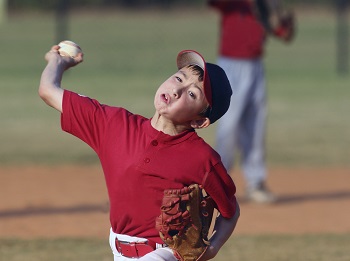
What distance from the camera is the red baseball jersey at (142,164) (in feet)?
13.8

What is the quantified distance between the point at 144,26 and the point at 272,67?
10903 millimetres

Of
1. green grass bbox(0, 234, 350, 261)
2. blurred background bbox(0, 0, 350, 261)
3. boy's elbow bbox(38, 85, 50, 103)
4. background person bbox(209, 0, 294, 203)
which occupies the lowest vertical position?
blurred background bbox(0, 0, 350, 261)

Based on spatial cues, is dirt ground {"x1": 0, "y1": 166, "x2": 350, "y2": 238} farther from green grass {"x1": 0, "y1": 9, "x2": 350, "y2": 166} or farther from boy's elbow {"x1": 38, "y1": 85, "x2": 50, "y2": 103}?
boy's elbow {"x1": 38, "y1": 85, "x2": 50, "y2": 103}

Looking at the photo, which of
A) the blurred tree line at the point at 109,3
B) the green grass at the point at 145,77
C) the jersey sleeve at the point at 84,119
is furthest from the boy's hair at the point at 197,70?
the blurred tree line at the point at 109,3

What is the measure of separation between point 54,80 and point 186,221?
885mm

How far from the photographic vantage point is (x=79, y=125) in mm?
4371

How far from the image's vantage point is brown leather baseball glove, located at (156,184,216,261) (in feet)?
13.5

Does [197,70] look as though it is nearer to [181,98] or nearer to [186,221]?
[181,98]

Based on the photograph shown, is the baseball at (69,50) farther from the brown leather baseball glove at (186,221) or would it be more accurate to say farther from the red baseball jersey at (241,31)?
the red baseball jersey at (241,31)

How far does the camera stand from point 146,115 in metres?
14.6

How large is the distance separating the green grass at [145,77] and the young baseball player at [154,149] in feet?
23.0

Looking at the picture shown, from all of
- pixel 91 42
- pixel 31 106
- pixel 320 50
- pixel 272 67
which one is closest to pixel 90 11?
pixel 91 42

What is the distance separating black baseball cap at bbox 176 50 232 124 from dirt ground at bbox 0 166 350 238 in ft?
11.2

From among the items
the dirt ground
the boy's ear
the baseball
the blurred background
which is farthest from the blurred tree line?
the boy's ear
